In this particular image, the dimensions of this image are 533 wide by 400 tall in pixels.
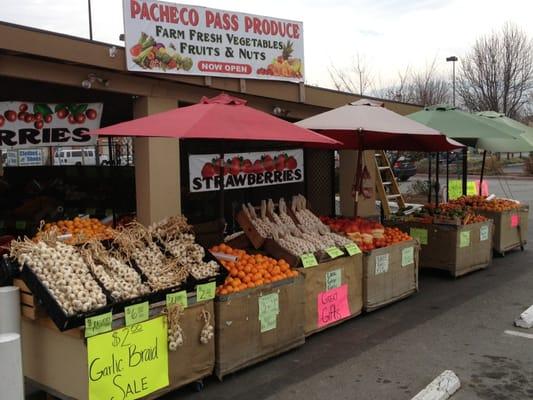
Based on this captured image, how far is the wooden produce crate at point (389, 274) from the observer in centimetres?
633

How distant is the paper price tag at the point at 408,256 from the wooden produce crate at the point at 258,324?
85.6 inches

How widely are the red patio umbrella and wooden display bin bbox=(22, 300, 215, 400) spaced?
1.43 metres

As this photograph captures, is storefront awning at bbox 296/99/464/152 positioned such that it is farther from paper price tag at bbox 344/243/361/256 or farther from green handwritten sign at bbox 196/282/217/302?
green handwritten sign at bbox 196/282/217/302

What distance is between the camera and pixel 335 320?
231 inches

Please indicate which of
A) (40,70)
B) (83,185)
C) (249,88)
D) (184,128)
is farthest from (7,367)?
(83,185)

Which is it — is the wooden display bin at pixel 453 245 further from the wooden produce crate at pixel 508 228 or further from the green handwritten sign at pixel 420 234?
the wooden produce crate at pixel 508 228

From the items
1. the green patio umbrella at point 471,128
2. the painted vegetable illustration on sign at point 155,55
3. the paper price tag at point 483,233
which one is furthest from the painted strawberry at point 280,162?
the paper price tag at point 483,233

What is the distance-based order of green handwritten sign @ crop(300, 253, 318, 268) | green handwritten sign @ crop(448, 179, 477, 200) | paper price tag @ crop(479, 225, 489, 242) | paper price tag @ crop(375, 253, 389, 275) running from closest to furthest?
green handwritten sign @ crop(300, 253, 318, 268) < paper price tag @ crop(375, 253, 389, 275) < paper price tag @ crop(479, 225, 489, 242) < green handwritten sign @ crop(448, 179, 477, 200)

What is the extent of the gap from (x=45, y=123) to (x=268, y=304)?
4.55 meters

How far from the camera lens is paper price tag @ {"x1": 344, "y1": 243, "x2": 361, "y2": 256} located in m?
6.01

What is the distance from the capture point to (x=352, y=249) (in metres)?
6.06

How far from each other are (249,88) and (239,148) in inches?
76.9

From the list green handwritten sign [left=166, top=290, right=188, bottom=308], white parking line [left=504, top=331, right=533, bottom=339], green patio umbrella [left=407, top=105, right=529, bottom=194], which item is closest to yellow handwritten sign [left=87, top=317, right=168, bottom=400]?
green handwritten sign [left=166, top=290, right=188, bottom=308]

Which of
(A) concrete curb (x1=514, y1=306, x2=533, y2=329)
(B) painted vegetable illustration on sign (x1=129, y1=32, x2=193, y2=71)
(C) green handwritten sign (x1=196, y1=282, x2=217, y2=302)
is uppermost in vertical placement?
(B) painted vegetable illustration on sign (x1=129, y1=32, x2=193, y2=71)
